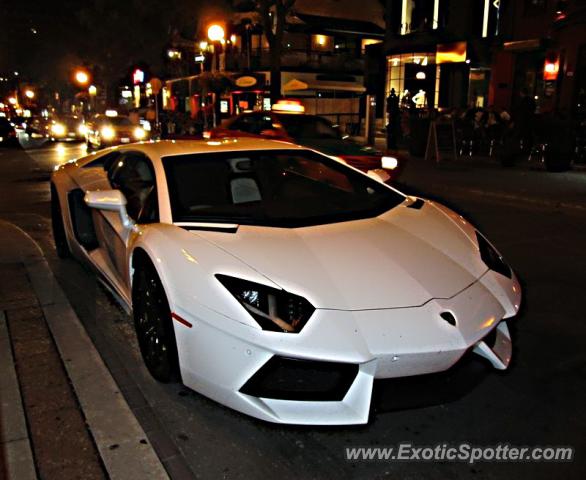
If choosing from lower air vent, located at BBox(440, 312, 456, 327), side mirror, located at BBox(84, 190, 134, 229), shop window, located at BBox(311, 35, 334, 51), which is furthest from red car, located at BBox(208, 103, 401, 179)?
shop window, located at BBox(311, 35, 334, 51)

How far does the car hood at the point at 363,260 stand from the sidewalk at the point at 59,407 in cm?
106

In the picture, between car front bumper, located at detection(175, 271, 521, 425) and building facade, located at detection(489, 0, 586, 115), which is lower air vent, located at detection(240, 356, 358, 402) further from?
building facade, located at detection(489, 0, 586, 115)

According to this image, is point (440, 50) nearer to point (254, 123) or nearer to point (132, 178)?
point (254, 123)

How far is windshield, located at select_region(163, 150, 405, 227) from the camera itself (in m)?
3.75

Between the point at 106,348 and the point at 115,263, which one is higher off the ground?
the point at 115,263

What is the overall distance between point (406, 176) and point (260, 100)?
93.7 feet

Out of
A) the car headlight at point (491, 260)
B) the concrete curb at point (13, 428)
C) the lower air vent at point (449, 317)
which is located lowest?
the concrete curb at point (13, 428)

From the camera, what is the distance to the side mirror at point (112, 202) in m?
4.07

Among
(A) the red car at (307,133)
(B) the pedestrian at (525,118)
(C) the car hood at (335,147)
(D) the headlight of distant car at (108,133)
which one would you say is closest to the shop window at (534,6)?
(B) the pedestrian at (525,118)

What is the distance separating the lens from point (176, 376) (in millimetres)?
3244

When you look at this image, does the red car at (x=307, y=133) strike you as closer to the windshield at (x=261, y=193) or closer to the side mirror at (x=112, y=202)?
the windshield at (x=261, y=193)

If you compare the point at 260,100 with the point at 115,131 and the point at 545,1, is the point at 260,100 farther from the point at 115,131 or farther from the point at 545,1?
the point at 545,1

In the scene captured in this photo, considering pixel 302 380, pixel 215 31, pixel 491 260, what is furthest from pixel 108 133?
pixel 302 380

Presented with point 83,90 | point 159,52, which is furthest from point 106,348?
point 83,90
